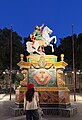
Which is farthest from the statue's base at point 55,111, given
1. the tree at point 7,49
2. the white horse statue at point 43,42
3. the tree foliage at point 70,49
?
the tree foliage at point 70,49

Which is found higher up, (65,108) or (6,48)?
(6,48)

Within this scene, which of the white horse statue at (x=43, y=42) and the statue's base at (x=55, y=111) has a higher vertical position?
the white horse statue at (x=43, y=42)

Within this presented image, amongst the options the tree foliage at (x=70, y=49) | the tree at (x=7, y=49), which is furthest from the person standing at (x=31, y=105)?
the tree foliage at (x=70, y=49)

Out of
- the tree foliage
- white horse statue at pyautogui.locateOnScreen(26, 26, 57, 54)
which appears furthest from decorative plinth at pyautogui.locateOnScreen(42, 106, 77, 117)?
the tree foliage

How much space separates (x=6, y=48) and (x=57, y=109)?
2694 cm

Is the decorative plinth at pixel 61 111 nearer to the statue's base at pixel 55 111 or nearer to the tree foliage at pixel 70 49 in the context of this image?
the statue's base at pixel 55 111

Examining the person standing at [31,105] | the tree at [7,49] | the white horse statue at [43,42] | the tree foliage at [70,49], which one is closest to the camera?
the person standing at [31,105]

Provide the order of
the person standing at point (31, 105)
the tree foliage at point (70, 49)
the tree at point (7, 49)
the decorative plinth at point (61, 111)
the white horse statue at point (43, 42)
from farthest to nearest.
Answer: the tree foliage at point (70, 49) → the tree at point (7, 49) → the white horse statue at point (43, 42) → the decorative plinth at point (61, 111) → the person standing at point (31, 105)

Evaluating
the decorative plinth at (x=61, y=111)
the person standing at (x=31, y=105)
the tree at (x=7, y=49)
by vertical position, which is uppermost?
the tree at (x=7, y=49)

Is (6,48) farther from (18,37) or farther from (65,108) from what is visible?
(65,108)

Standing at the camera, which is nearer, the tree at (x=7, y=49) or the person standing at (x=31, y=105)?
the person standing at (x=31, y=105)

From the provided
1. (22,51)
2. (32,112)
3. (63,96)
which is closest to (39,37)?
(63,96)

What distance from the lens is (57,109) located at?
14.4 metres

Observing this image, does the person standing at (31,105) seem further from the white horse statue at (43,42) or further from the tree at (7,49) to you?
the tree at (7,49)
